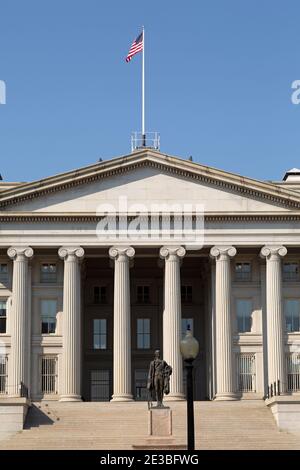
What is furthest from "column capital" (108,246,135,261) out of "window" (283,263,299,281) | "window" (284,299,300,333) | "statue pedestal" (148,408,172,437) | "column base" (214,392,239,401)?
"statue pedestal" (148,408,172,437)

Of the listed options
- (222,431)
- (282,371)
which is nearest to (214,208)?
(282,371)

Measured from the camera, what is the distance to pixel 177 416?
68.8 m

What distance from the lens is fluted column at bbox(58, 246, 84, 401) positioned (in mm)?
74688

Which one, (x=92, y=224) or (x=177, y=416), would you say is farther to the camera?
(x=92, y=224)

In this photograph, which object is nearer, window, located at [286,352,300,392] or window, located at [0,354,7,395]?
window, located at [0,354,7,395]

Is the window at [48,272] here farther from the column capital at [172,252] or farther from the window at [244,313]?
Answer: the window at [244,313]

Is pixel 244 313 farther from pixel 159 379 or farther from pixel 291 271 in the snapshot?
pixel 159 379

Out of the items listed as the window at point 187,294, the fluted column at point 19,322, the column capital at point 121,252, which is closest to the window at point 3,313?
the fluted column at point 19,322

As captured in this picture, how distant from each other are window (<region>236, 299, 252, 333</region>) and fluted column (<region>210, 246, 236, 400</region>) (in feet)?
8.99

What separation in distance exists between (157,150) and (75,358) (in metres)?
14.5

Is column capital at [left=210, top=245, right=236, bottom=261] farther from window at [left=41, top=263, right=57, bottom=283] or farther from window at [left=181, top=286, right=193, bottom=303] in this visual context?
window at [left=41, top=263, right=57, bottom=283]

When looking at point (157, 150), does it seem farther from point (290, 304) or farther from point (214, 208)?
point (290, 304)

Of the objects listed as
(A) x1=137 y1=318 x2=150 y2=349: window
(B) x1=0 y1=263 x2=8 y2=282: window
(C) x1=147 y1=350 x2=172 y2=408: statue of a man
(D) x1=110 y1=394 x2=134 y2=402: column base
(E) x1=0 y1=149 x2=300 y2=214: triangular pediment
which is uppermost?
(E) x1=0 y1=149 x2=300 y2=214: triangular pediment

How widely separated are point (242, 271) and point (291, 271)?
3.26m
